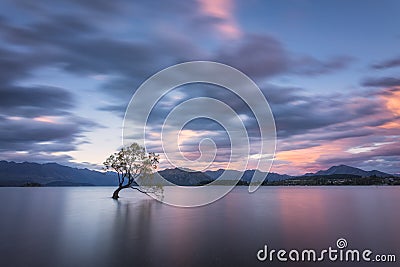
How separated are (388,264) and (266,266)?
7.24 meters

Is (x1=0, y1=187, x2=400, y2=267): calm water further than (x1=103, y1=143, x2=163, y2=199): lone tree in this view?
No

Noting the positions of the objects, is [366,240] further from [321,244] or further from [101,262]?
[101,262]

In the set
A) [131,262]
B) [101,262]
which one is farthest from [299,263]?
[101,262]

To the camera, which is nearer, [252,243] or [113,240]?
[252,243]

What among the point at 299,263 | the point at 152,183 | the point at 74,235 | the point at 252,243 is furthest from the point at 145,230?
the point at 152,183

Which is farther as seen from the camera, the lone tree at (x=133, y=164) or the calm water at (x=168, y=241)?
the lone tree at (x=133, y=164)

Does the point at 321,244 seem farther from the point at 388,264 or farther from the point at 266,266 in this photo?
the point at 266,266

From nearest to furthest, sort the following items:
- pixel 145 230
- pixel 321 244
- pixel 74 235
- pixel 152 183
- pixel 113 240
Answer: pixel 321 244
pixel 113 240
pixel 74 235
pixel 145 230
pixel 152 183

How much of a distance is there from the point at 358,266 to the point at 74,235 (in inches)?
874

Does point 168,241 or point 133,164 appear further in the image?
point 133,164

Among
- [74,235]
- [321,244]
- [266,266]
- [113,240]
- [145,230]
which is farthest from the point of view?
[145,230]

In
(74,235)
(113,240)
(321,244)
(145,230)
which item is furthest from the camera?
(145,230)

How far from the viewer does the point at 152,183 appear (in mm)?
61500

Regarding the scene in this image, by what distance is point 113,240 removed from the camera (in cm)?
2578
